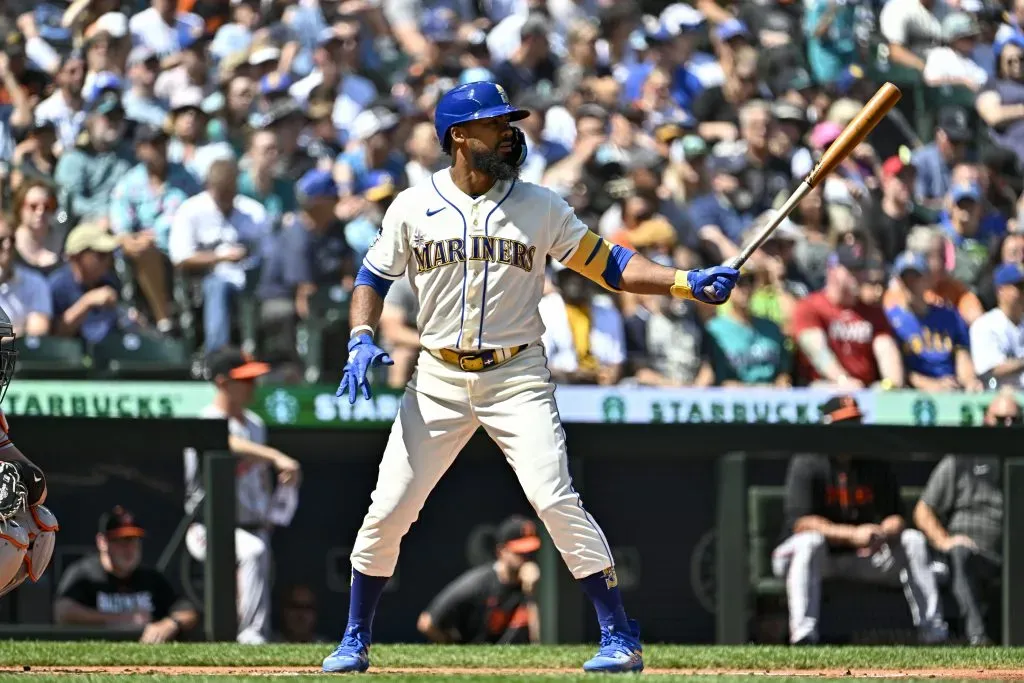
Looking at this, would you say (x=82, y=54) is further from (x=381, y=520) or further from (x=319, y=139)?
(x=381, y=520)

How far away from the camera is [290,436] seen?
331 inches

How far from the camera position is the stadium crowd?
962 centimetres

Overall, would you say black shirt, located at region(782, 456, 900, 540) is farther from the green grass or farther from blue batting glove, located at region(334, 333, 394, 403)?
blue batting glove, located at region(334, 333, 394, 403)

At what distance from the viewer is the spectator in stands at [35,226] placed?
9352 millimetres

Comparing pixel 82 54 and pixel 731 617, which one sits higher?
pixel 82 54

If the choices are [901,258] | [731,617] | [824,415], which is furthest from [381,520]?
[901,258]

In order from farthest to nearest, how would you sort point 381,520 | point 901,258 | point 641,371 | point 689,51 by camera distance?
1. point 689,51
2. point 901,258
3. point 641,371
4. point 381,520

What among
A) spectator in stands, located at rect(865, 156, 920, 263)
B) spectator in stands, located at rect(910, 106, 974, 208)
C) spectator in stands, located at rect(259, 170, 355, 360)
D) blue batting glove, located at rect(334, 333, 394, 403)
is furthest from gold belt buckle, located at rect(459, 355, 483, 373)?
spectator in stands, located at rect(910, 106, 974, 208)

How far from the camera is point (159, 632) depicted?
7.63 m

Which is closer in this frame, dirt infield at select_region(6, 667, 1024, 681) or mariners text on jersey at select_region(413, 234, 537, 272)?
mariners text on jersey at select_region(413, 234, 537, 272)

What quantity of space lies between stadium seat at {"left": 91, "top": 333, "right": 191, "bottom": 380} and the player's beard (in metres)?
3.50

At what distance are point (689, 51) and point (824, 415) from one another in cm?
458

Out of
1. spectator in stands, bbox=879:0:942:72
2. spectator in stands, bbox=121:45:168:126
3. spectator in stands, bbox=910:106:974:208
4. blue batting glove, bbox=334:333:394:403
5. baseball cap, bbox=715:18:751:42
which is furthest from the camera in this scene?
spectator in stands, bbox=879:0:942:72

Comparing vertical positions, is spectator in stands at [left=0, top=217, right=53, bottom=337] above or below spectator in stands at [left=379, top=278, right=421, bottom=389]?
above
